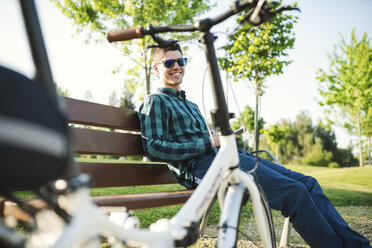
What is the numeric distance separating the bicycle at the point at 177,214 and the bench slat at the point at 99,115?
3.26 feet

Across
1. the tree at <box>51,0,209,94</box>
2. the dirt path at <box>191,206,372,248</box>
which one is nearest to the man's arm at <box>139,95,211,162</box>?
Answer: the dirt path at <box>191,206,372,248</box>

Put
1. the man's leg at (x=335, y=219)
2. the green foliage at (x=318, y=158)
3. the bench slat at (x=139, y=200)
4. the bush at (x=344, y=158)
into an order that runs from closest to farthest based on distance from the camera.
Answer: the bench slat at (x=139, y=200) < the man's leg at (x=335, y=219) < the bush at (x=344, y=158) < the green foliage at (x=318, y=158)

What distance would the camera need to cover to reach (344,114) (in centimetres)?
1925

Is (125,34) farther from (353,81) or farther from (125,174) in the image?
(353,81)

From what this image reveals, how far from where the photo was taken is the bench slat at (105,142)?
2311 mm

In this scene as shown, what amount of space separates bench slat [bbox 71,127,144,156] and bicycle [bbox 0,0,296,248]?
1060mm

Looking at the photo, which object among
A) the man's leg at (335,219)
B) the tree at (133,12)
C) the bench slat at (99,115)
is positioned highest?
the tree at (133,12)

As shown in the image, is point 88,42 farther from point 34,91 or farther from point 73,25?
point 34,91

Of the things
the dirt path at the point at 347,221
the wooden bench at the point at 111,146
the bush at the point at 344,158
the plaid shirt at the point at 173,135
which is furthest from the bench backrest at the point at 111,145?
the bush at the point at 344,158

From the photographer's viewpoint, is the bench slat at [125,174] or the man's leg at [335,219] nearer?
the man's leg at [335,219]

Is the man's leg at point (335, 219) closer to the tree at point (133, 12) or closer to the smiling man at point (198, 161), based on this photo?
the smiling man at point (198, 161)

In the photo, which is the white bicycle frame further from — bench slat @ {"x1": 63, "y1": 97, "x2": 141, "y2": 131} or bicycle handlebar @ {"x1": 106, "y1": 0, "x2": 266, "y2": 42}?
bench slat @ {"x1": 63, "y1": 97, "x2": 141, "y2": 131}

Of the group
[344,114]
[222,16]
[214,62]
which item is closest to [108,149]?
[214,62]

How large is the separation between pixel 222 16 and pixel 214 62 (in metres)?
0.22
